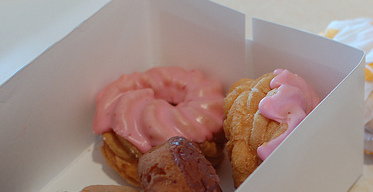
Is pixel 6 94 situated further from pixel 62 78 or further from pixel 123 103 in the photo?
pixel 123 103

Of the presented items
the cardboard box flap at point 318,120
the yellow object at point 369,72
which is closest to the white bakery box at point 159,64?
the cardboard box flap at point 318,120

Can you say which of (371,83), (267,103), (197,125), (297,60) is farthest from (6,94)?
(371,83)

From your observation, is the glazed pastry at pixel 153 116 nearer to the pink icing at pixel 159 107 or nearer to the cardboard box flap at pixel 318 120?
the pink icing at pixel 159 107

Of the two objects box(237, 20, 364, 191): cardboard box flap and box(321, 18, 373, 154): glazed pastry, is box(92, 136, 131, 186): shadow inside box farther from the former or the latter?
box(321, 18, 373, 154): glazed pastry

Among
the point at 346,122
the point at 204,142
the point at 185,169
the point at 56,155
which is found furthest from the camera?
the point at 56,155

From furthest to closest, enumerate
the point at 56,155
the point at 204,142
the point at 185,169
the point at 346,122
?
1. the point at 56,155
2. the point at 204,142
3. the point at 346,122
4. the point at 185,169

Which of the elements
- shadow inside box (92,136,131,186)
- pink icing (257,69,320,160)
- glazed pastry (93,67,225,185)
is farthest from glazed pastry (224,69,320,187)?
shadow inside box (92,136,131,186)

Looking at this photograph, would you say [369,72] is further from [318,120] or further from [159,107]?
[159,107]
